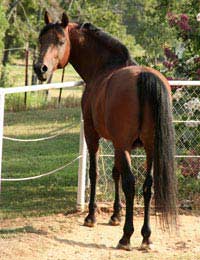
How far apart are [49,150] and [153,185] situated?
5.86m

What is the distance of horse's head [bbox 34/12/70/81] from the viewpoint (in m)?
6.06

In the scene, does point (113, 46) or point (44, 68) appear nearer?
point (44, 68)

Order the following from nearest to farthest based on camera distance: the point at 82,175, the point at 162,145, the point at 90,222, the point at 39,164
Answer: the point at 162,145 < the point at 90,222 < the point at 82,175 < the point at 39,164

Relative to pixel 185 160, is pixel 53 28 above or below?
above

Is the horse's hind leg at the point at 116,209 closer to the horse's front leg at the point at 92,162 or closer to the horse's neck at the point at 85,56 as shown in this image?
the horse's front leg at the point at 92,162

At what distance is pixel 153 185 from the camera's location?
579 cm

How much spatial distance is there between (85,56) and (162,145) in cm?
152

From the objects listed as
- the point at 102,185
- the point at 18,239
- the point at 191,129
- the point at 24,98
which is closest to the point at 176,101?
the point at 191,129

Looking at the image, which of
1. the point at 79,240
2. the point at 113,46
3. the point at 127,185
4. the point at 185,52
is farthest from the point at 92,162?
the point at 185,52

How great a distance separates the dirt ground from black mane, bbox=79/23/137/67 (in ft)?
5.12

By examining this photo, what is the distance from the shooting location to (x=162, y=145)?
550 cm

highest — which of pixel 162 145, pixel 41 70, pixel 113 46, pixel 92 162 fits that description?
pixel 113 46

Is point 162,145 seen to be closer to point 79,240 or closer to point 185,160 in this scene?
point 79,240

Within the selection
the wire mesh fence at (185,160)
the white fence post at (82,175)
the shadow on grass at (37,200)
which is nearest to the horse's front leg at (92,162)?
the white fence post at (82,175)
